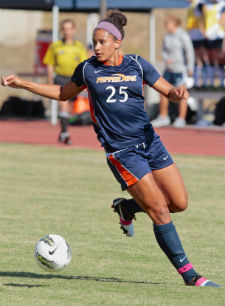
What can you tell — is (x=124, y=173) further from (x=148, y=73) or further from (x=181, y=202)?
(x=148, y=73)

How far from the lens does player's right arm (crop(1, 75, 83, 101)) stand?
7.49 m

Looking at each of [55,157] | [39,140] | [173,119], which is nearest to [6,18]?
[173,119]

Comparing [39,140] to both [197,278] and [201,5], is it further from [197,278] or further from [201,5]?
[197,278]

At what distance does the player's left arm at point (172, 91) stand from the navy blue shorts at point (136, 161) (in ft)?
1.22

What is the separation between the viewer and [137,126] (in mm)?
7207

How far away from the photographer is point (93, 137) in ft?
68.3

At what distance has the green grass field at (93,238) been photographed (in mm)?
6570

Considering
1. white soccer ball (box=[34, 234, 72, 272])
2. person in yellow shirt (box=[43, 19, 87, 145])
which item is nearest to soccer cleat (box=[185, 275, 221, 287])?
white soccer ball (box=[34, 234, 72, 272])

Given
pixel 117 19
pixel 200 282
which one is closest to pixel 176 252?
pixel 200 282

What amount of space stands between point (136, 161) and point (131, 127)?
303 millimetres

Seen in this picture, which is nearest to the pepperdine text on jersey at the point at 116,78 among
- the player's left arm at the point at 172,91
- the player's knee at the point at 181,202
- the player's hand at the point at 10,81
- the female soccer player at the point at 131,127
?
the female soccer player at the point at 131,127

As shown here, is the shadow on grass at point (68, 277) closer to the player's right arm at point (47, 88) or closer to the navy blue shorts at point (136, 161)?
the navy blue shorts at point (136, 161)

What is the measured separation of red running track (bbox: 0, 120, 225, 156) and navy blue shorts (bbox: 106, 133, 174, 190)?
419 inches

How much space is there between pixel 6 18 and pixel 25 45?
194 centimetres
